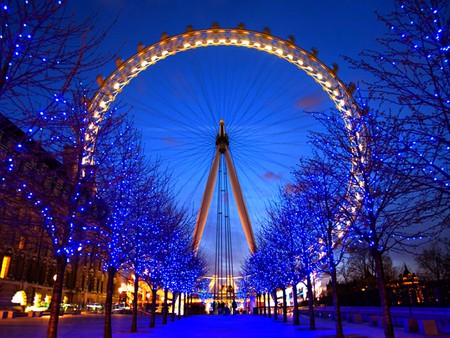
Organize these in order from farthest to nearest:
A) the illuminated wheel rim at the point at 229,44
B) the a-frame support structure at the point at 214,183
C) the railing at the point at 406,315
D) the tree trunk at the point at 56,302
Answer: the a-frame support structure at the point at 214,183 → the illuminated wheel rim at the point at 229,44 → the railing at the point at 406,315 → the tree trunk at the point at 56,302

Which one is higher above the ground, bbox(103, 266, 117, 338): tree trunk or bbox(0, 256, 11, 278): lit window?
bbox(0, 256, 11, 278): lit window

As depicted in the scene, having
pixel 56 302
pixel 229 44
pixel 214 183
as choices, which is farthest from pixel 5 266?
pixel 56 302

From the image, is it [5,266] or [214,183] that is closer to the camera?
[5,266]

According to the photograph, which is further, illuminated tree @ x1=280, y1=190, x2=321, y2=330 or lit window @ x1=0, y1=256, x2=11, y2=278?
lit window @ x1=0, y1=256, x2=11, y2=278

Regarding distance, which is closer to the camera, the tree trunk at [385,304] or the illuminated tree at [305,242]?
the tree trunk at [385,304]

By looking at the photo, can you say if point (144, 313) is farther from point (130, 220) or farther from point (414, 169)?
point (414, 169)

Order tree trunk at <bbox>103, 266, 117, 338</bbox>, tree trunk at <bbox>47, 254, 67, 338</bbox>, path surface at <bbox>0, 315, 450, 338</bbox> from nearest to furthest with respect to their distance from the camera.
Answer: tree trunk at <bbox>47, 254, 67, 338</bbox>
tree trunk at <bbox>103, 266, 117, 338</bbox>
path surface at <bbox>0, 315, 450, 338</bbox>

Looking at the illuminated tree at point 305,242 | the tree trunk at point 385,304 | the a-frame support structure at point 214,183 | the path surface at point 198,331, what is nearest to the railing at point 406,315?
the path surface at point 198,331

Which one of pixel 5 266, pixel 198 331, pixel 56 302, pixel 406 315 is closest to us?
pixel 56 302

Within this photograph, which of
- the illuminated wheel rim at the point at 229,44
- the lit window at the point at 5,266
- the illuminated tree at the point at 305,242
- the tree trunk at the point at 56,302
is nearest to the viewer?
the tree trunk at the point at 56,302

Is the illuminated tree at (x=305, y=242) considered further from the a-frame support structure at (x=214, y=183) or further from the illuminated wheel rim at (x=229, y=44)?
the a-frame support structure at (x=214, y=183)

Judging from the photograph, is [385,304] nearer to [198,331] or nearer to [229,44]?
[198,331]

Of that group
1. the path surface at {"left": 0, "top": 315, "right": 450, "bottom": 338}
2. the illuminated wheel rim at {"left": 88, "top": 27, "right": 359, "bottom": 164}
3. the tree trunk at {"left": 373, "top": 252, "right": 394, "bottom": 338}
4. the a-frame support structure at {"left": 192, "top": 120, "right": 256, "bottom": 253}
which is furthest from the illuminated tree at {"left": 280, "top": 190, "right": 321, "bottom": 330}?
the a-frame support structure at {"left": 192, "top": 120, "right": 256, "bottom": 253}

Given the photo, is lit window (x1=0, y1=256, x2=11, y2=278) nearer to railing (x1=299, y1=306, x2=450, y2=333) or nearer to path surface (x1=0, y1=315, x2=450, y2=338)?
path surface (x1=0, y1=315, x2=450, y2=338)
